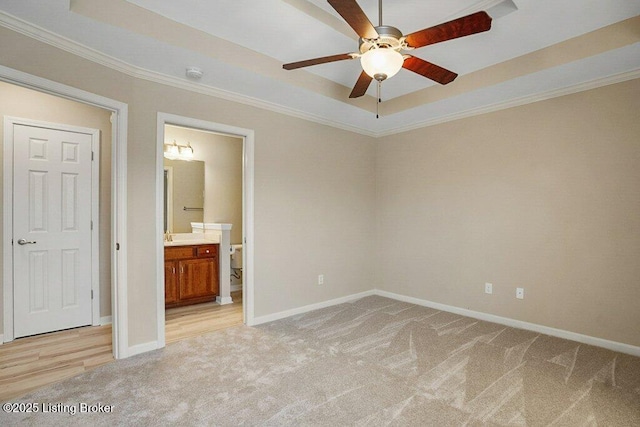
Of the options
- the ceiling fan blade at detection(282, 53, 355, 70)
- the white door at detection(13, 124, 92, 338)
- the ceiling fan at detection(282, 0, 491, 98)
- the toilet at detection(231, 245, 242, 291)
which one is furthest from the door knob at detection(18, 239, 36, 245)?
the ceiling fan at detection(282, 0, 491, 98)

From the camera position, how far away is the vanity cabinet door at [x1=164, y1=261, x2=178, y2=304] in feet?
13.3

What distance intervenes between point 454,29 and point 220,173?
4.13 m

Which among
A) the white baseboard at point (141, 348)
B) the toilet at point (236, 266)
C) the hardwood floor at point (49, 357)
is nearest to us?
the hardwood floor at point (49, 357)

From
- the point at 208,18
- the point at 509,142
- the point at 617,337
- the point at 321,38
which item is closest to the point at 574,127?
the point at 509,142

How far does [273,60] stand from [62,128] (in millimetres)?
2306

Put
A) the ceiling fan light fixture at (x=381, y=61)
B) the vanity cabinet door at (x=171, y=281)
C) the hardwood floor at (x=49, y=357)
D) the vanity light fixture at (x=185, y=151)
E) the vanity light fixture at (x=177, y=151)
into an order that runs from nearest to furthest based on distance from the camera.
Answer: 1. the ceiling fan light fixture at (x=381, y=61)
2. the hardwood floor at (x=49, y=357)
3. the vanity cabinet door at (x=171, y=281)
4. the vanity light fixture at (x=177, y=151)
5. the vanity light fixture at (x=185, y=151)

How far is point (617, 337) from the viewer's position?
2.88 metres

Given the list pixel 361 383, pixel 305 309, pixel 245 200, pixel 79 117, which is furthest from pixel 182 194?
pixel 361 383

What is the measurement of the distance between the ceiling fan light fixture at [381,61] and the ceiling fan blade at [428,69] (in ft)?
0.92

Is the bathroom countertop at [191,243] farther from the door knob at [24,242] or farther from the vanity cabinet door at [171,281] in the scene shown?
the door knob at [24,242]

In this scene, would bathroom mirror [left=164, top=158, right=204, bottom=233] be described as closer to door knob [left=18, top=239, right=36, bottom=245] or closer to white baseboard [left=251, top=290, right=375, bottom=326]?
door knob [left=18, top=239, right=36, bottom=245]

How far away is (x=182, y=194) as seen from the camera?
479cm

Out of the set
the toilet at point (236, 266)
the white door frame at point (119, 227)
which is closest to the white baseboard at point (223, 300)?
the toilet at point (236, 266)

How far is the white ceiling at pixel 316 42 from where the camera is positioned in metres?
2.18
